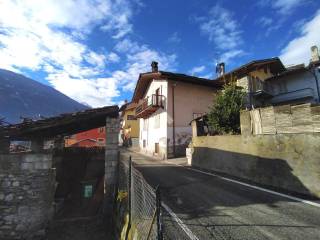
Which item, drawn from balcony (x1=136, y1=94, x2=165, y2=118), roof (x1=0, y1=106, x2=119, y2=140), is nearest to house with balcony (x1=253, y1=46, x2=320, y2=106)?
balcony (x1=136, y1=94, x2=165, y2=118)

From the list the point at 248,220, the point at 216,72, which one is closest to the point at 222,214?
the point at 248,220

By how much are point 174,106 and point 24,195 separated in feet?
51.3

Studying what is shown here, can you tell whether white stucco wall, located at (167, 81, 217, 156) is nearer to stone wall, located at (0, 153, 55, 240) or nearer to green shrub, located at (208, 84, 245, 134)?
green shrub, located at (208, 84, 245, 134)

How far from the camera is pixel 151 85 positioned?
26953mm

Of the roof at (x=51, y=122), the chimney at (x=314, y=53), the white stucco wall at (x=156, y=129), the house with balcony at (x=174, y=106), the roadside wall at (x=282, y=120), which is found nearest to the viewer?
the roadside wall at (x=282, y=120)

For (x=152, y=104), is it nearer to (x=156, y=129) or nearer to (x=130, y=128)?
(x=156, y=129)

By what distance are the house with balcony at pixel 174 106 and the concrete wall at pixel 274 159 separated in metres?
8.48

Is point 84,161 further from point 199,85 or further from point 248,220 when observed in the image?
point 199,85

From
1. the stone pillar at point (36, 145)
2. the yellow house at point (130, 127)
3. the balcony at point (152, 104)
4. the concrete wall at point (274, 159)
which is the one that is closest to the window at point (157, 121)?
the balcony at point (152, 104)

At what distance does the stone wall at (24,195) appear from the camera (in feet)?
27.7

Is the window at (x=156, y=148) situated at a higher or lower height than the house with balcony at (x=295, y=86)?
lower

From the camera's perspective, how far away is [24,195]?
28.4 feet

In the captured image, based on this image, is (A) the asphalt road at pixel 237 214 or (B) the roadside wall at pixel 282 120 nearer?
(A) the asphalt road at pixel 237 214

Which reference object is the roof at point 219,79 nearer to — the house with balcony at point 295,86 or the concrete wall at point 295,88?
the house with balcony at point 295,86
